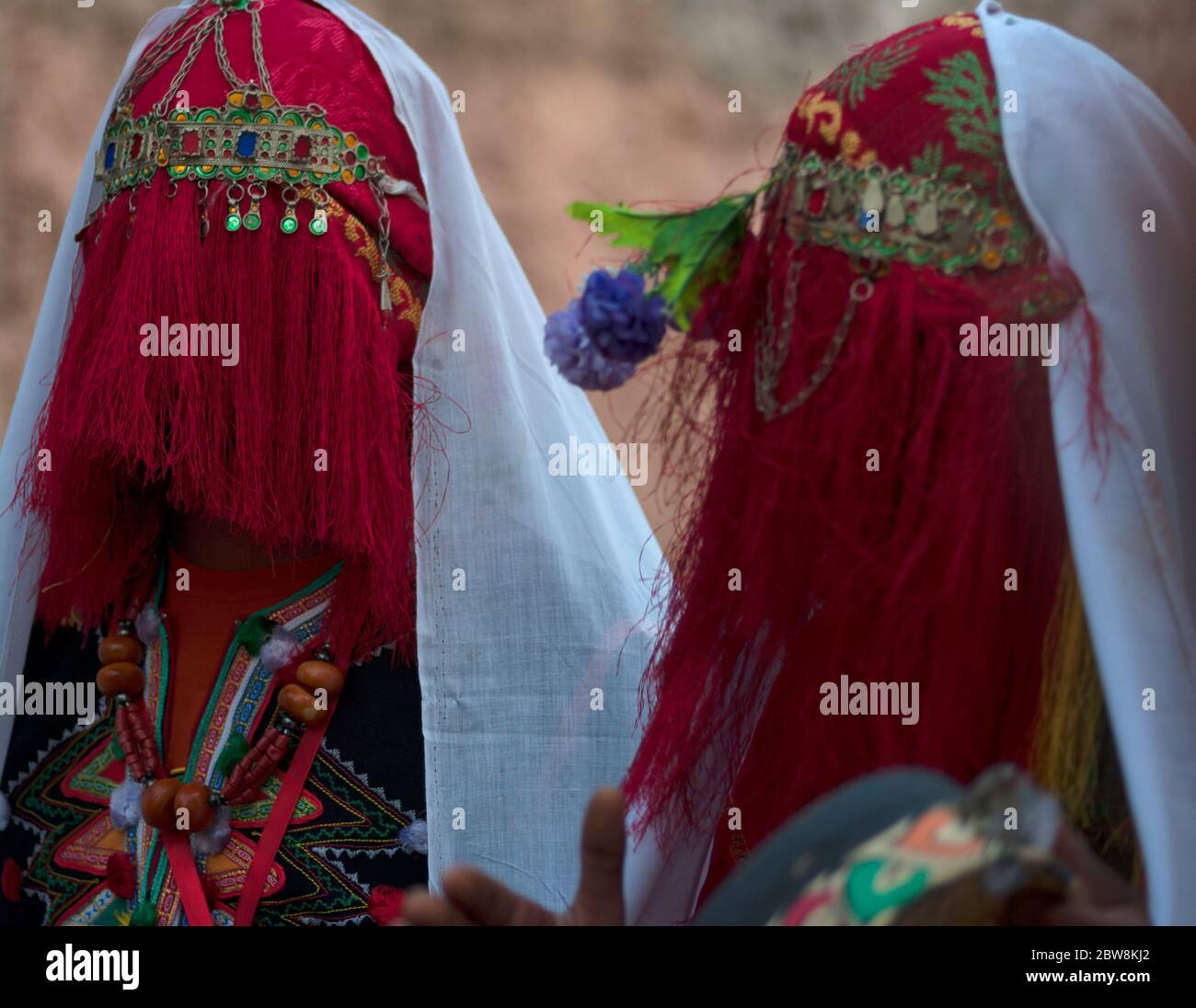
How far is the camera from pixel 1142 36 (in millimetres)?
2111

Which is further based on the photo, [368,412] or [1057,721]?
[368,412]

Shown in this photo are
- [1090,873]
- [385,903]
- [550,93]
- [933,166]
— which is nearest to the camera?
[1090,873]

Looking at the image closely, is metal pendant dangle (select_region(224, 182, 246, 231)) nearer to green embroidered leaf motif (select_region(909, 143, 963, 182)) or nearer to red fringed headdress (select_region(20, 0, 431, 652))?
red fringed headdress (select_region(20, 0, 431, 652))

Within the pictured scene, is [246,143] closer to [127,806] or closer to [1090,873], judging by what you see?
[127,806]

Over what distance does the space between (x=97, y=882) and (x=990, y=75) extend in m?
1.36

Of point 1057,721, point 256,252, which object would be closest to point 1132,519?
point 1057,721

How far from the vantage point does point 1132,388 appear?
41.2 inches

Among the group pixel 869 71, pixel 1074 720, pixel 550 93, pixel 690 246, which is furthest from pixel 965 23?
pixel 550 93

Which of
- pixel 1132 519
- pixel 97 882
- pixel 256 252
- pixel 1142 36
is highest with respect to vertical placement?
pixel 1142 36

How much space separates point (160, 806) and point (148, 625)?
0.83ft

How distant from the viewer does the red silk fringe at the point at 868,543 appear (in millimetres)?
1082

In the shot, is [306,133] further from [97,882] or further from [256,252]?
[97,882]

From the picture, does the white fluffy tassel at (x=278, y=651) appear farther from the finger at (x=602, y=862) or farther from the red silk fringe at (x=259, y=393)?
the finger at (x=602, y=862)

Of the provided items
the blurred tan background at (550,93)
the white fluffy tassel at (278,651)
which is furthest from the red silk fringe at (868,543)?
the blurred tan background at (550,93)
